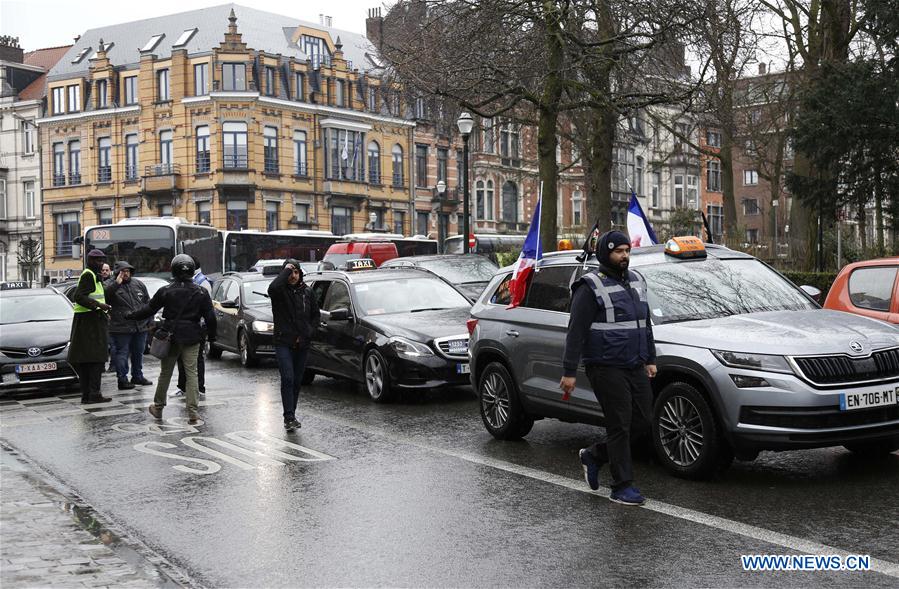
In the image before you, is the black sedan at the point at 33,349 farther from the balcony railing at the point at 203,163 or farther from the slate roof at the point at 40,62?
the slate roof at the point at 40,62

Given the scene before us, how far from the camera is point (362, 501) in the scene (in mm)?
7660

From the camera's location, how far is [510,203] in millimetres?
71688

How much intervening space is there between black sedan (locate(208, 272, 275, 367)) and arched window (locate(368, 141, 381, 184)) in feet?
146

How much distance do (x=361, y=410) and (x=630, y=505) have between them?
5829 millimetres

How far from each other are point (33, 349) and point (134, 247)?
58.6ft

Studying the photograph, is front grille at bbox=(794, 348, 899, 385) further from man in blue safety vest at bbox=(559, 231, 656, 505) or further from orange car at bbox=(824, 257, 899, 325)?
orange car at bbox=(824, 257, 899, 325)

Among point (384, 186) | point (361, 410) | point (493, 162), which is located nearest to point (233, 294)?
point (361, 410)

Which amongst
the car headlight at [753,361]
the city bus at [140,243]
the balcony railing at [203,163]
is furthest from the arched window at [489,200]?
the car headlight at [753,361]

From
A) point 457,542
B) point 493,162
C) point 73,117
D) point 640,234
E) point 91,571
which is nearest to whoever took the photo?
point 91,571

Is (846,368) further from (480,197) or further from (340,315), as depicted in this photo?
(480,197)

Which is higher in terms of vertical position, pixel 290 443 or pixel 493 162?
pixel 493 162

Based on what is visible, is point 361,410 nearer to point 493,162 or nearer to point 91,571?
point 91,571

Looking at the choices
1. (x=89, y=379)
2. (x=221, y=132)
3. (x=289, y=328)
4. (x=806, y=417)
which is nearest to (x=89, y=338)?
(x=89, y=379)

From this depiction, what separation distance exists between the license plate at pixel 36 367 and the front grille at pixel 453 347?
604 centimetres
